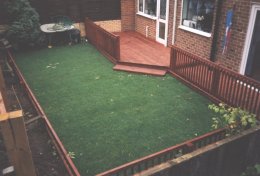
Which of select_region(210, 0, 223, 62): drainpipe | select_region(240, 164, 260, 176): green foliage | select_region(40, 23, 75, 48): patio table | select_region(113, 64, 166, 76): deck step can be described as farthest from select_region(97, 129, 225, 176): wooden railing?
select_region(40, 23, 75, 48): patio table

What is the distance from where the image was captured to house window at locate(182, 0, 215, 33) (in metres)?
9.11

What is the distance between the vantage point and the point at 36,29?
39.3 ft

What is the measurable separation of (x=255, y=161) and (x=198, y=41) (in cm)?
590

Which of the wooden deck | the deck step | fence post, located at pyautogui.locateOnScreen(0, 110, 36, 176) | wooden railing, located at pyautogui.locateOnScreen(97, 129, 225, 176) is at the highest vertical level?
fence post, located at pyautogui.locateOnScreen(0, 110, 36, 176)

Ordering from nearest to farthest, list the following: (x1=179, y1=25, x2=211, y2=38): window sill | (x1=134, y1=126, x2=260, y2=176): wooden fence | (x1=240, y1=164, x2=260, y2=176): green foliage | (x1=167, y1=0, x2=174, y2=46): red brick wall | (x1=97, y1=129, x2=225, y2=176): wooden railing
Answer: (x1=134, y1=126, x2=260, y2=176): wooden fence
(x1=97, y1=129, x2=225, y2=176): wooden railing
(x1=240, y1=164, x2=260, y2=176): green foliage
(x1=179, y1=25, x2=211, y2=38): window sill
(x1=167, y1=0, x2=174, y2=46): red brick wall

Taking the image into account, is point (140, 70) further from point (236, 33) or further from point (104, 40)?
point (236, 33)

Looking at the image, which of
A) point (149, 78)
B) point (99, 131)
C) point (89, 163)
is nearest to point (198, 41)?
point (149, 78)

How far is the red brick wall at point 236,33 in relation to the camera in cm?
755

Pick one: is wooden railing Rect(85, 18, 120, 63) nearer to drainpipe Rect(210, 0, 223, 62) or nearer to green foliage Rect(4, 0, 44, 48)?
green foliage Rect(4, 0, 44, 48)

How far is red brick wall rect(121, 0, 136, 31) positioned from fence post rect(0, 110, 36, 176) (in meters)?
12.5

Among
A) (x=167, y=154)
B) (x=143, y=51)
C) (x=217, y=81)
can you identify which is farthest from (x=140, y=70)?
(x=167, y=154)

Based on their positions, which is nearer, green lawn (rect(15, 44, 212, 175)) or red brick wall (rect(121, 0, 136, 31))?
green lawn (rect(15, 44, 212, 175))

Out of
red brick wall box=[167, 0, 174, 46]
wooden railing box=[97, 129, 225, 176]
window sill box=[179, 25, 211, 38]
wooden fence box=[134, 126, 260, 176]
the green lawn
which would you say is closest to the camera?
wooden fence box=[134, 126, 260, 176]

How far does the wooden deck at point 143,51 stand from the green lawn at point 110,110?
85cm
